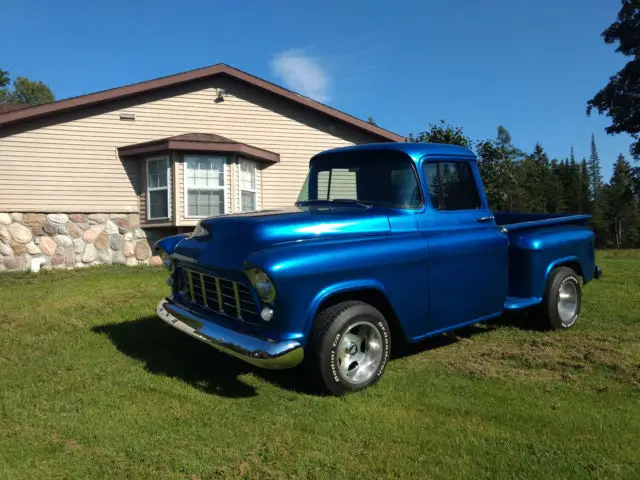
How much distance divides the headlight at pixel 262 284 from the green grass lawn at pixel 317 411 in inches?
31.5

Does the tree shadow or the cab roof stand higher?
the cab roof

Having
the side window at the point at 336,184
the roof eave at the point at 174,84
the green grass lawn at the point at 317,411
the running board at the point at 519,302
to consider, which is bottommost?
the green grass lawn at the point at 317,411

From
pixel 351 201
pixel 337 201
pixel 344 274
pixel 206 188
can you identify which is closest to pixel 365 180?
pixel 351 201

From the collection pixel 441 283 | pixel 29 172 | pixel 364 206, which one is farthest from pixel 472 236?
pixel 29 172

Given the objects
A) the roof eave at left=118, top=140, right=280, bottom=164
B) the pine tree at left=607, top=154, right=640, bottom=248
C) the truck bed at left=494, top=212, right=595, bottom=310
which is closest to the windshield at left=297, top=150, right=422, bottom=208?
the truck bed at left=494, top=212, right=595, bottom=310

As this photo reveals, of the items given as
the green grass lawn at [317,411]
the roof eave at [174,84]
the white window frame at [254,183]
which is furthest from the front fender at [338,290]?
the roof eave at [174,84]

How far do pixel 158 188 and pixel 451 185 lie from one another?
9.60m

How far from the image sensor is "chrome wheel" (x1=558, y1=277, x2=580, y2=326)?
566 centimetres

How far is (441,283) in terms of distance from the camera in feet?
14.1

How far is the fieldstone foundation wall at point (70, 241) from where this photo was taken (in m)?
11.9

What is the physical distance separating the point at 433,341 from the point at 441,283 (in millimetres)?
1250

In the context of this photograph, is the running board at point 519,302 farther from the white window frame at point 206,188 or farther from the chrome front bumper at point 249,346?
the white window frame at point 206,188

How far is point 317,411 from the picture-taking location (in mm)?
3471

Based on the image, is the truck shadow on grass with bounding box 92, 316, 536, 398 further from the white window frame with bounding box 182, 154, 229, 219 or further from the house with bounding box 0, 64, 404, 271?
the house with bounding box 0, 64, 404, 271
